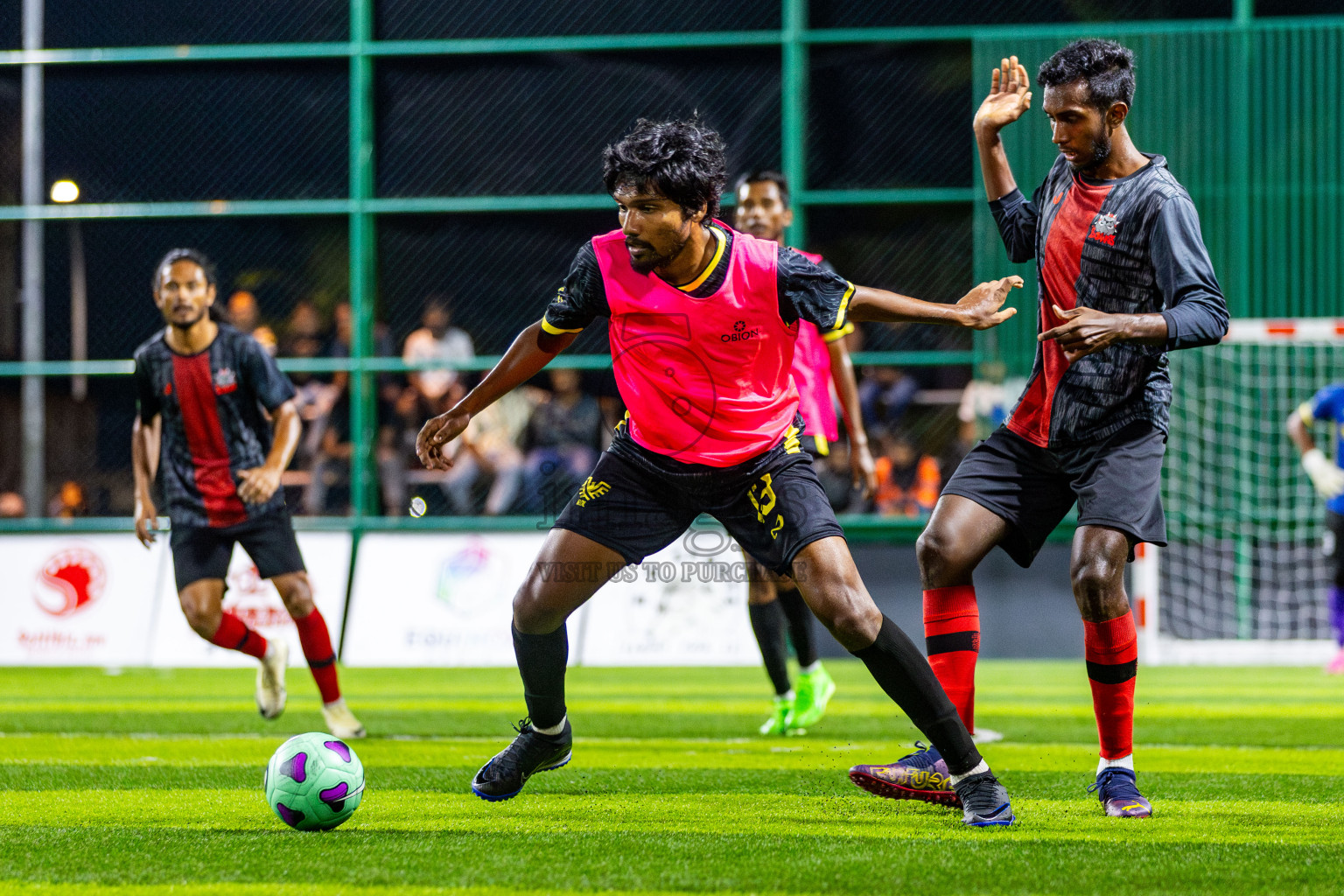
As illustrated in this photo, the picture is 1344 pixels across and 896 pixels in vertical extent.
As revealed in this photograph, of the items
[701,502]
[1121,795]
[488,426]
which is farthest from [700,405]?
[488,426]

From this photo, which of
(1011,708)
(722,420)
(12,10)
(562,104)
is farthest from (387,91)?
(722,420)

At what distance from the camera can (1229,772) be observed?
19.7 feet

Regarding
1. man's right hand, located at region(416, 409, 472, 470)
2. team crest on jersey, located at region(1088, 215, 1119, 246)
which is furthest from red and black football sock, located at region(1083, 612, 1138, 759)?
man's right hand, located at region(416, 409, 472, 470)

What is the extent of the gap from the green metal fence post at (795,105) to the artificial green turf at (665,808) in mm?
6404

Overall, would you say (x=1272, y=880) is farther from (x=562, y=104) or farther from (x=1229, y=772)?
(x=562, y=104)

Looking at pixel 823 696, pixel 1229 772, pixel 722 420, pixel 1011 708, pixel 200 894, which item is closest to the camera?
pixel 200 894

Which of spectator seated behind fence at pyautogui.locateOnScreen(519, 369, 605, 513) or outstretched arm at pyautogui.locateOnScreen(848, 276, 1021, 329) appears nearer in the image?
outstretched arm at pyautogui.locateOnScreen(848, 276, 1021, 329)

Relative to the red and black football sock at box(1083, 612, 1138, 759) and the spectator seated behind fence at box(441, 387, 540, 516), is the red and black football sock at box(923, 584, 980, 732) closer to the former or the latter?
the red and black football sock at box(1083, 612, 1138, 759)

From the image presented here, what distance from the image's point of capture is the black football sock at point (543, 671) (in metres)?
4.92

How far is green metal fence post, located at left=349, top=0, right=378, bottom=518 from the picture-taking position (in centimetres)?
1467

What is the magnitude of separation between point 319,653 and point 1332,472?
7.82 meters

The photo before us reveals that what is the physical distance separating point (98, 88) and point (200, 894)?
13712 millimetres

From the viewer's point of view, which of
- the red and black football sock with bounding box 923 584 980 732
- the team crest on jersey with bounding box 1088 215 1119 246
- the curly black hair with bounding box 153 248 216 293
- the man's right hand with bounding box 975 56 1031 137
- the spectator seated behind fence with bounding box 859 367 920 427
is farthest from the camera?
the spectator seated behind fence with bounding box 859 367 920 427

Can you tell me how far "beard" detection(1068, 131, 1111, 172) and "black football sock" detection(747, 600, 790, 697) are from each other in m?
3.12
